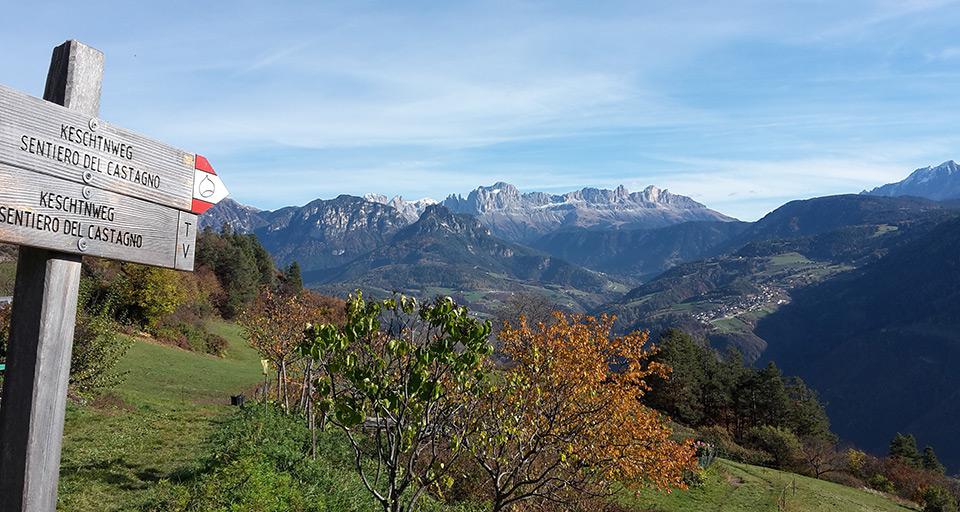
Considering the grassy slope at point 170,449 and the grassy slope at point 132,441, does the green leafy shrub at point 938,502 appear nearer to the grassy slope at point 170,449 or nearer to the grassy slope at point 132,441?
the grassy slope at point 170,449

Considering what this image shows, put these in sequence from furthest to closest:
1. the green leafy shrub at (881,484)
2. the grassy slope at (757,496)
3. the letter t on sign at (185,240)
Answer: the green leafy shrub at (881,484) → the grassy slope at (757,496) → the letter t on sign at (185,240)

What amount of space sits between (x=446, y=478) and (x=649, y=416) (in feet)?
51.7

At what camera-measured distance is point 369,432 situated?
84.8 ft

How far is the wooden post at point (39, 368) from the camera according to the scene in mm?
3428

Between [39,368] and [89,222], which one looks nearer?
[39,368]

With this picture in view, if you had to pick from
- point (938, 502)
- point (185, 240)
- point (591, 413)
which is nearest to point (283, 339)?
point (591, 413)

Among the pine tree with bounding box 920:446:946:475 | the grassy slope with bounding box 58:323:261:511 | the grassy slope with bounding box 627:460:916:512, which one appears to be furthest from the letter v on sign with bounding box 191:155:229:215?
the pine tree with bounding box 920:446:946:475

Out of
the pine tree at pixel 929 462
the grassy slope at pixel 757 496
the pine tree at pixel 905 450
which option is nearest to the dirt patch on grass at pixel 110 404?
the grassy slope at pixel 757 496

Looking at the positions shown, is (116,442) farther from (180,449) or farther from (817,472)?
(817,472)

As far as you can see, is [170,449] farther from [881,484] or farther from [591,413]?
[881,484]

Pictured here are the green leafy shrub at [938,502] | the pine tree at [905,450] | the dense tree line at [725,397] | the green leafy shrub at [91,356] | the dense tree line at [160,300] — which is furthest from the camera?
the dense tree line at [725,397]

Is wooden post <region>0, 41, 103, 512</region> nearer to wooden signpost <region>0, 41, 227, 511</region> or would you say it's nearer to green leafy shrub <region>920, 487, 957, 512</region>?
wooden signpost <region>0, 41, 227, 511</region>

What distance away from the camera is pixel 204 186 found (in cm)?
432

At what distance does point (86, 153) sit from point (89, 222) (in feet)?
1.36
